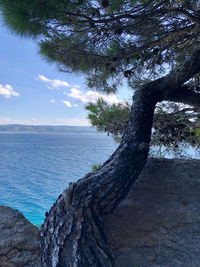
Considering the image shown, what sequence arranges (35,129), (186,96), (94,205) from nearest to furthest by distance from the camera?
1. (94,205)
2. (186,96)
3. (35,129)

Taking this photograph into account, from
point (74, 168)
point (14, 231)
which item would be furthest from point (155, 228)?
point (74, 168)

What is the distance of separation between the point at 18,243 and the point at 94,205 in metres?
0.93

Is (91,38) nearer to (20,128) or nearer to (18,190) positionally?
(18,190)

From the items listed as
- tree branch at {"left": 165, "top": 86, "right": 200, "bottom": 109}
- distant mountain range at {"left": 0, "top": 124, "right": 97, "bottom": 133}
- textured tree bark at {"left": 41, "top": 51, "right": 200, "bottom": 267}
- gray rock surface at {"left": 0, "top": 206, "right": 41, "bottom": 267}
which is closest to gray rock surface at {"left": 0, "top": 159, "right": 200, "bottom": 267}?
gray rock surface at {"left": 0, "top": 206, "right": 41, "bottom": 267}

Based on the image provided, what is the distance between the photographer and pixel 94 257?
5.16 feet

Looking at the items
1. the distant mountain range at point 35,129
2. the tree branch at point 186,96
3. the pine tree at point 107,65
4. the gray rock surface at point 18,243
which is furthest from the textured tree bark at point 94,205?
the distant mountain range at point 35,129

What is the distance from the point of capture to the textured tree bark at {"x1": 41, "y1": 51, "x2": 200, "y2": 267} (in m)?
1.60

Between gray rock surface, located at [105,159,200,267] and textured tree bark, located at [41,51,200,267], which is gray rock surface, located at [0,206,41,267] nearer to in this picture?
textured tree bark, located at [41,51,200,267]

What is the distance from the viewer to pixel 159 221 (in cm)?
202

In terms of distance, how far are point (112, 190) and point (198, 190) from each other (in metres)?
1.26

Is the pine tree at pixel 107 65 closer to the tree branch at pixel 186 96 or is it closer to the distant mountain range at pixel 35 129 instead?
the tree branch at pixel 186 96

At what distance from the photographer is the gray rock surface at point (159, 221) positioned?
64.9 inches

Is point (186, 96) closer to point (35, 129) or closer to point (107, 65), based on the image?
point (107, 65)

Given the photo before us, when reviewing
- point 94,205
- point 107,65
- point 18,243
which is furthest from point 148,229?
point 107,65
